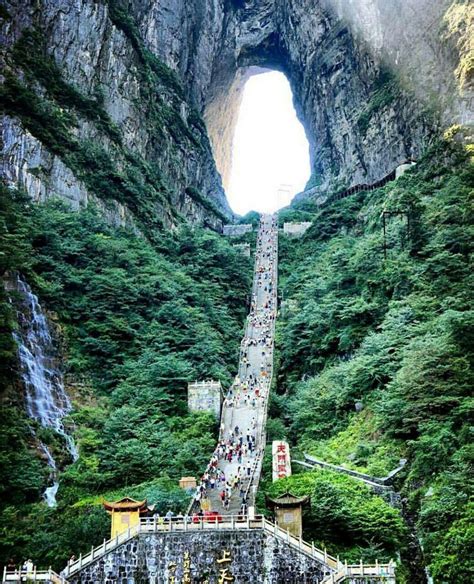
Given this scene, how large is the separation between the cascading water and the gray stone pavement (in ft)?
19.9

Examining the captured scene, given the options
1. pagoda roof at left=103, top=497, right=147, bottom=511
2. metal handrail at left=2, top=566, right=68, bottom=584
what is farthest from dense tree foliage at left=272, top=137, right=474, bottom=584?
metal handrail at left=2, top=566, right=68, bottom=584

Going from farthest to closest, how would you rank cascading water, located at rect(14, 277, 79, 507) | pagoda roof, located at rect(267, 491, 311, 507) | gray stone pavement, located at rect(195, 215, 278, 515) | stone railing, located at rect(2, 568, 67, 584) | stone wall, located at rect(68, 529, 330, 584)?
cascading water, located at rect(14, 277, 79, 507)
gray stone pavement, located at rect(195, 215, 278, 515)
pagoda roof, located at rect(267, 491, 311, 507)
stone wall, located at rect(68, 529, 330, 584)
stone railing, located at rect(2, 568, 67, 584)

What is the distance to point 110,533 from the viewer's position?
22.8 m

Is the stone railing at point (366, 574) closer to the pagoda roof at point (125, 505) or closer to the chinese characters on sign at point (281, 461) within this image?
the pagoda roof at point (125, 505)

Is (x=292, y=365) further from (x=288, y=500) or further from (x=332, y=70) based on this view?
(x=332, y=70)

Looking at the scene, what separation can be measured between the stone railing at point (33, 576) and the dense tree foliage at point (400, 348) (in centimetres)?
844

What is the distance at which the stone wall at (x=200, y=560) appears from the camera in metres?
21.2

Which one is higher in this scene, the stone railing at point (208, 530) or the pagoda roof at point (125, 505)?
the pagoda roof at point (125, 505)

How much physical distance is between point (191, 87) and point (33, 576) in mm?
64446

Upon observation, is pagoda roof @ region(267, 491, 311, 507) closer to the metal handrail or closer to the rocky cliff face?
the metal handrail

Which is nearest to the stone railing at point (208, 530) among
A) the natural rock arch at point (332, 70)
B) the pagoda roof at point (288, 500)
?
the pagoda roof at point (288, 500)

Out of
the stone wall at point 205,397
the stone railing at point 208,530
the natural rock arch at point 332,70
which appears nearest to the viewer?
the stone railing at point 208,530

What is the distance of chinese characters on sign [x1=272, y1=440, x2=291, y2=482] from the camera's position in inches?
1103

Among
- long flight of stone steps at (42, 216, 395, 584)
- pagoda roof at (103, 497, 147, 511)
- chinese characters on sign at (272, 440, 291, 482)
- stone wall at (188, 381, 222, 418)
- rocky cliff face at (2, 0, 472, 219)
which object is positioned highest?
rocky cliff face at (2, 0, 472, 219)
